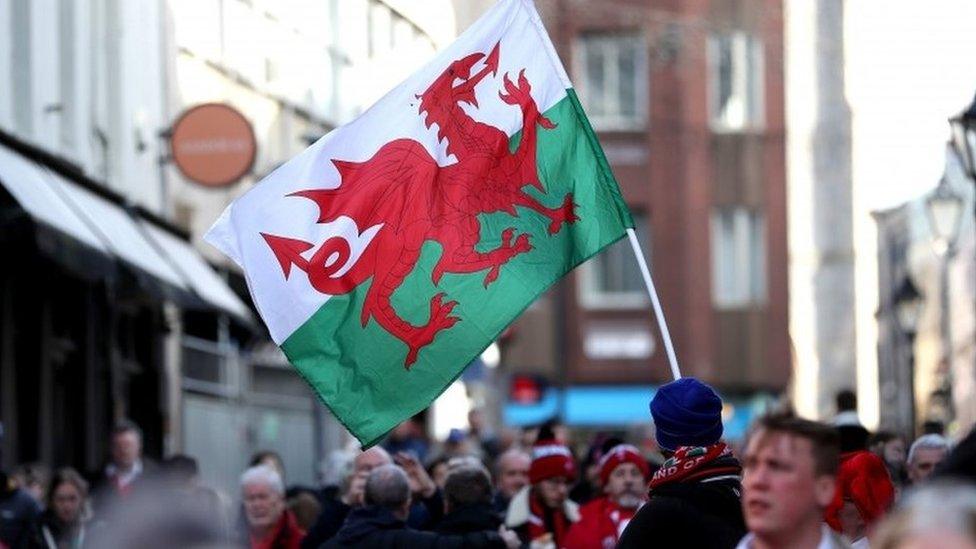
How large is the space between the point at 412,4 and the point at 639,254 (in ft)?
93.3

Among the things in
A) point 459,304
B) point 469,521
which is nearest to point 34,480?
point 469,521

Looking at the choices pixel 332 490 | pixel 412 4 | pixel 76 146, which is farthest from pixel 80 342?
pixel 412 4

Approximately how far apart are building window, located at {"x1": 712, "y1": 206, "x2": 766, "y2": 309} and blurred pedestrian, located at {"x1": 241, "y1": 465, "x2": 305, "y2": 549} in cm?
3704

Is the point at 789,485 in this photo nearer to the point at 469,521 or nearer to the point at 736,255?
the point at 469,521

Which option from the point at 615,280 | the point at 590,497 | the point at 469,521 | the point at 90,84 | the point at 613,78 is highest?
the point at 613,78

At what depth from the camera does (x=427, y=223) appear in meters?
11.4

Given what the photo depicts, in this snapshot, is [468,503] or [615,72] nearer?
[468,503]

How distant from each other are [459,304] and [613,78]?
39711 millimetres

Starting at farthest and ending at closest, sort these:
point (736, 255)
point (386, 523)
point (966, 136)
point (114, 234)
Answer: point (736, 255) < point (114, 234) < point (966, 136) < point (386, 523)

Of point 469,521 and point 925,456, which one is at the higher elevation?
point 925,456

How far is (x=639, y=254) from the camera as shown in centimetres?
1058

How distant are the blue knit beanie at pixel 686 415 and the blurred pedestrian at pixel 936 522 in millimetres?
4065

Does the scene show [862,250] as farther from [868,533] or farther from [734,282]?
[868,533]

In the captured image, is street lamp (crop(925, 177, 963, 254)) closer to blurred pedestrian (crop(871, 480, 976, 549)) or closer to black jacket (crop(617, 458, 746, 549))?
black jacket (crop(617, 458, 746, 549))
